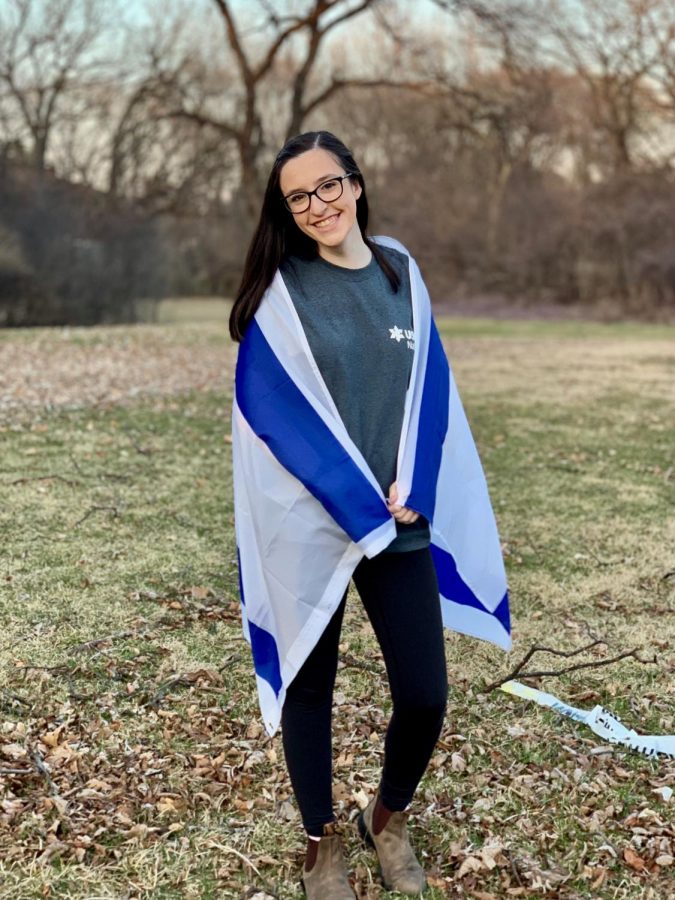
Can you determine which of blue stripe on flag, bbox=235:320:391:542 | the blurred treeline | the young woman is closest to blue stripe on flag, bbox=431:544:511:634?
the young woman

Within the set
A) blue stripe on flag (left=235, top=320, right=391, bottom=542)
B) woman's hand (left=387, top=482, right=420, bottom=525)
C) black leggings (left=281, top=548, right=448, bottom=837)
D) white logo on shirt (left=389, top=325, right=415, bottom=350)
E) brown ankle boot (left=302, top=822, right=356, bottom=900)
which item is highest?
white logo on shirt (left=389, top=325, right=415, bottom=350)

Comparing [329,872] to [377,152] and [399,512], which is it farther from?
[377,152]

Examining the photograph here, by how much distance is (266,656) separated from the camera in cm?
248

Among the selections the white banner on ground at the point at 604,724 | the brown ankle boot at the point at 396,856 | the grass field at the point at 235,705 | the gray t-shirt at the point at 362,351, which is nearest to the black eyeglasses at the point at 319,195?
the gray t-shirt at the point at 362,351

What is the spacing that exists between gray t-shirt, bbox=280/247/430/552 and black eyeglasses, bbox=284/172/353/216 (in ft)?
0.45

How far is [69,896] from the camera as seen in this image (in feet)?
8.70

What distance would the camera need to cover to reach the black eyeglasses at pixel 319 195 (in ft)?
8.00

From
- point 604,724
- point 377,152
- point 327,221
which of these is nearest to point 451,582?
point 327,221

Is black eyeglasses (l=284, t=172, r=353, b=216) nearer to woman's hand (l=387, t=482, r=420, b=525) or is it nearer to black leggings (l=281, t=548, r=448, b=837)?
woman's hand (l=387, t=482, r=420, b=525)

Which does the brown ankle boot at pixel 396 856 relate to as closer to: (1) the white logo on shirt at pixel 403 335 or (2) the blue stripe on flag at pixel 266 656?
(2) the blue stripe on flag at pixel 266 656

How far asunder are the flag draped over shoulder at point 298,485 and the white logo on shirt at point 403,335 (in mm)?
22

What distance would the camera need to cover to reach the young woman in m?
2.37

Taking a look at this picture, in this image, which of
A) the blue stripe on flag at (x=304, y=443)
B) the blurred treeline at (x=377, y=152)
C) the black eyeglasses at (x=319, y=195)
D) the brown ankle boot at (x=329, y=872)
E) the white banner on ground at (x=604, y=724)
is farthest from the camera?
the blurred treeline at (x=377, y=152)

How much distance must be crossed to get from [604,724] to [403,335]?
1.96 meters
